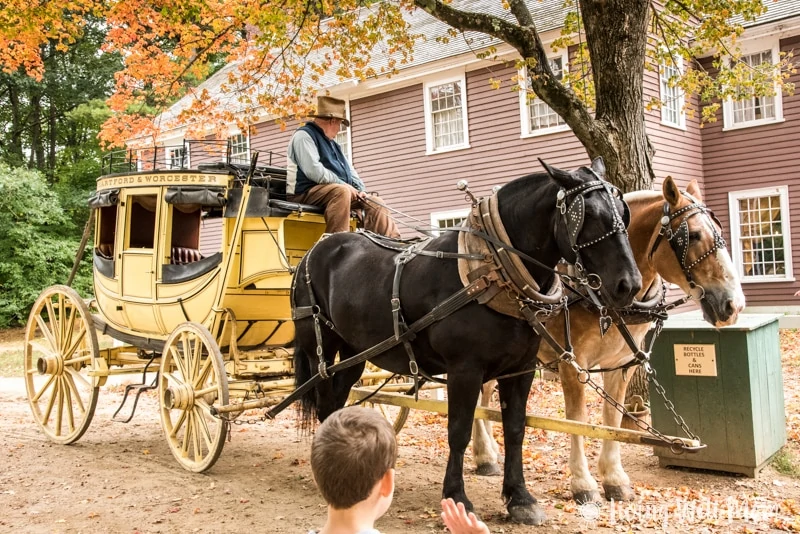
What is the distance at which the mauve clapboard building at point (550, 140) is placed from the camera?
15.5m

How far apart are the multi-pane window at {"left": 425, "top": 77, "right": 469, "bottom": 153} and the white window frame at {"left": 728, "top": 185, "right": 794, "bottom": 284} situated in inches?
248

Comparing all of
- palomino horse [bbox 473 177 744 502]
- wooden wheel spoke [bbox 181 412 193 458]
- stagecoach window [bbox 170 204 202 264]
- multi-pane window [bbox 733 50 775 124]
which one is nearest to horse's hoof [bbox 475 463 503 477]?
palomino horse [bbox 473 177 744 502]

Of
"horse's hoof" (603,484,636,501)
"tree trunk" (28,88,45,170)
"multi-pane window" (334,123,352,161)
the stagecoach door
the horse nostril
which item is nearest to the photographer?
the horse nostril

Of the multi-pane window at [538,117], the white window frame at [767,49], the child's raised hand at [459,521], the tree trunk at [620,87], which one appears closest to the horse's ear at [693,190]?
the tree trunk at [620,87]

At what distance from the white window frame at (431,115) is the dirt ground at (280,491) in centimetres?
1048

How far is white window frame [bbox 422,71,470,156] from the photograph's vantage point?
17078 mm

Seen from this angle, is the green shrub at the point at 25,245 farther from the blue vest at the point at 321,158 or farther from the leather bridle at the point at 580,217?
the leather bridle at the point at 580,217

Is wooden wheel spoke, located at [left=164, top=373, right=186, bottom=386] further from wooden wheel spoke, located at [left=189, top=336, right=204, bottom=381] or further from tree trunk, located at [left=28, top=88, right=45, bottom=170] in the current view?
tree trunk, located at [left=28, top=88, right=45, bottom=170]

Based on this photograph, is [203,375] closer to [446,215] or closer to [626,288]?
[626,288]

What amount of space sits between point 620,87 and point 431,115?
36.0 feet

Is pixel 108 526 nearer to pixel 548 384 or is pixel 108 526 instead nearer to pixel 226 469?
pixel 226 469

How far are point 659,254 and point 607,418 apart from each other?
1.31 meters

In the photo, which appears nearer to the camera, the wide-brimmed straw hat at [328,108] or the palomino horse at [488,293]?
the palomino horse at [488,293]

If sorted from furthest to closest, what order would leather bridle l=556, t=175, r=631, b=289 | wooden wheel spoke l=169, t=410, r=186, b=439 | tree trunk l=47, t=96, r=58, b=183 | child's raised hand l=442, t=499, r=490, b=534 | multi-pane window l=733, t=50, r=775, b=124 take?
tree trunk l=47, t=96, r=58, b=183 → multi-pane window l=733, t=50, r=775, b=124 → wooden wheel spoke l=169, t=410, r=186, b=439 → leather bridle l=556, t=175, r=631, b=289 → child's raised hand l=442, t=499, r=490, b=534
